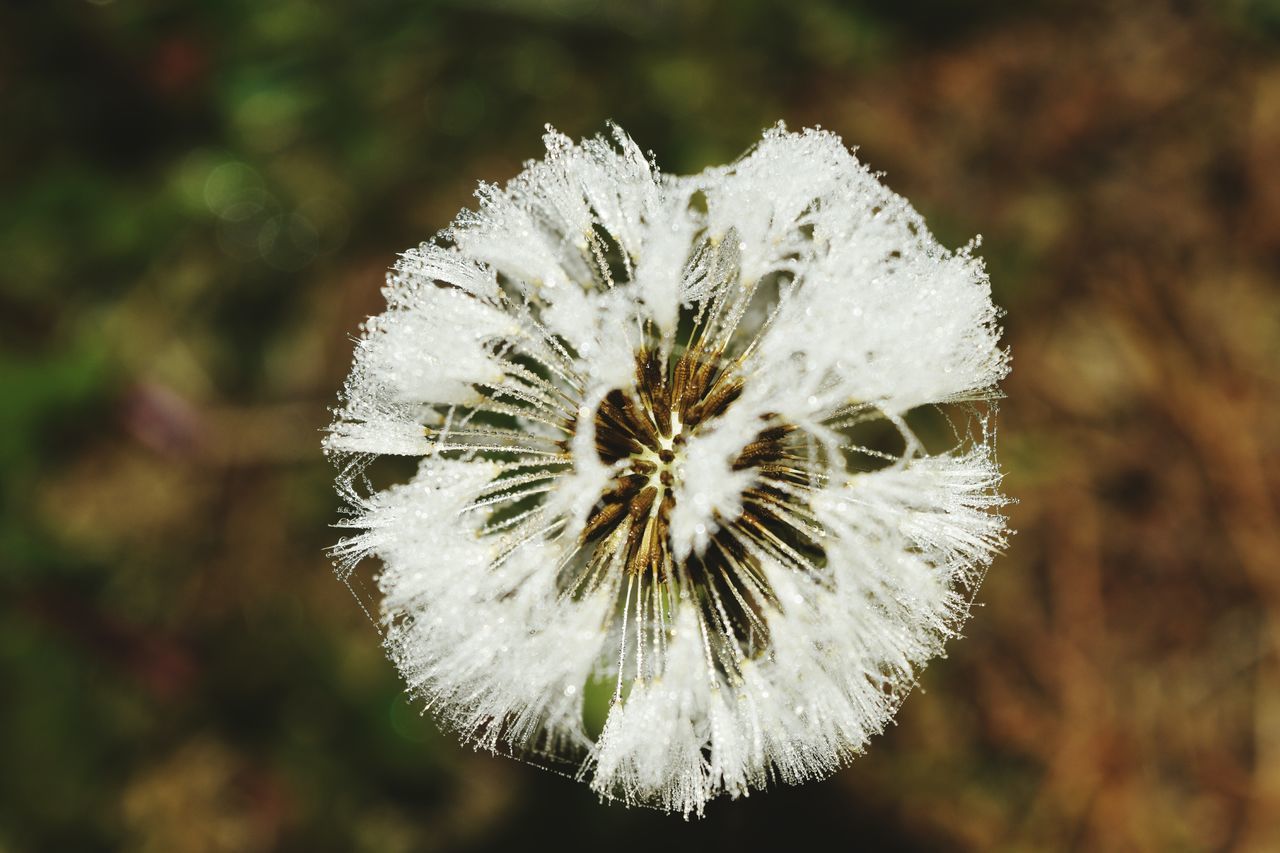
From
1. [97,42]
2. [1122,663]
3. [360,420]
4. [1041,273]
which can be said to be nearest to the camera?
[360,420]

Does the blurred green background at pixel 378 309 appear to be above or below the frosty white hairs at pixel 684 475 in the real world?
above

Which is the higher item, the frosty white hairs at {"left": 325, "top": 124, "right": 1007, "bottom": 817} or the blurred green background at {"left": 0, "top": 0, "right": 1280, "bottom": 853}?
the blurred green background at {"left": 0, "top": 0, "right": 1280, "bottom": 853}

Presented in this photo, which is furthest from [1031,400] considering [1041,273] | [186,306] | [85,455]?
[85,455]

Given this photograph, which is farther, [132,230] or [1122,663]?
[132,230]

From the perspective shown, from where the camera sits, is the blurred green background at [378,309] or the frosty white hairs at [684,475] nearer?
the frosty white hairs at [684,475]

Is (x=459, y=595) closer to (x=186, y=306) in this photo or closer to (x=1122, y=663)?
(x=1122, y=663)
